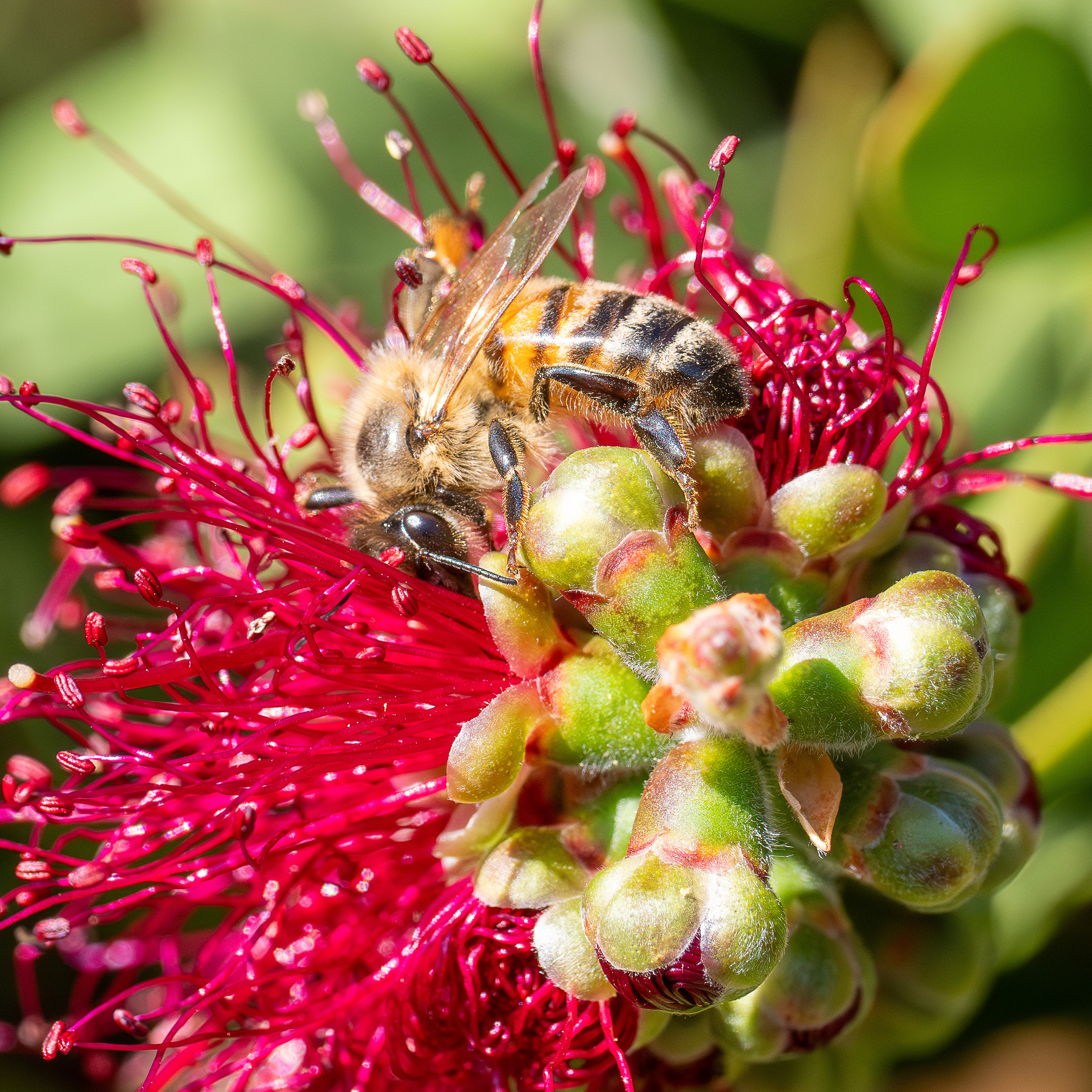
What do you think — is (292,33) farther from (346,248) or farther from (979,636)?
(979,636)

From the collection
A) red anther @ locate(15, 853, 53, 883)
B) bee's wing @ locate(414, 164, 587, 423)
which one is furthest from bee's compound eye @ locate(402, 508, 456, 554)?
red anther @ locate(15, 853, 53, 883)

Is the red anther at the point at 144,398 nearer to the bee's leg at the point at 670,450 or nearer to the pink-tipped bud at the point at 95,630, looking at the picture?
the pink-tipped bud at the point at 95,630

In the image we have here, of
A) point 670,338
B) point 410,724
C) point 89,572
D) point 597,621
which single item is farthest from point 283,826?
point 89,572

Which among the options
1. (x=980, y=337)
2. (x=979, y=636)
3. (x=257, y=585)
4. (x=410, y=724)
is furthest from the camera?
Result: (x=980, y=337)

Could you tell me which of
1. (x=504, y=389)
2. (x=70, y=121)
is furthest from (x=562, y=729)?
(x=70, y=121)

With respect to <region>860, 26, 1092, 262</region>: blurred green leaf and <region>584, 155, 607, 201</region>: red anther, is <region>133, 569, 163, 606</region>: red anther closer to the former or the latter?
<region>584, 155, 607, 201</region>: red anther

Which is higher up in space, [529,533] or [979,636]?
[529,533]

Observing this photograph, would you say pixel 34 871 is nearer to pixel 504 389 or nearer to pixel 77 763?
pixel 77 763
